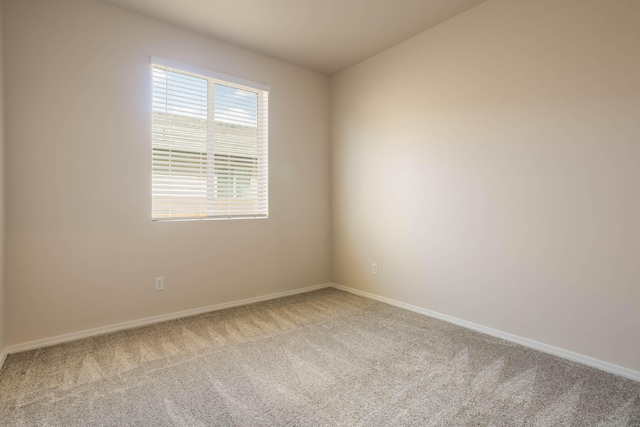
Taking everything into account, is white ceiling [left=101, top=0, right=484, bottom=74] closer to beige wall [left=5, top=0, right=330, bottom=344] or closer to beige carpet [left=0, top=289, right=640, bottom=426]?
beige wall [left=5, top=0, right=330, bottom=344]

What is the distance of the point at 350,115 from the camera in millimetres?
3994

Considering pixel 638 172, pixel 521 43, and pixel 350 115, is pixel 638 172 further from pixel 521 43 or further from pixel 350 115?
pixel 350 115

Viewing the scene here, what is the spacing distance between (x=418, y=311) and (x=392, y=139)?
70.3 inches

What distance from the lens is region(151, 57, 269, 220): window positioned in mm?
3039

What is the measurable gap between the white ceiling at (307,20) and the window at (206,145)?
0.40 meters

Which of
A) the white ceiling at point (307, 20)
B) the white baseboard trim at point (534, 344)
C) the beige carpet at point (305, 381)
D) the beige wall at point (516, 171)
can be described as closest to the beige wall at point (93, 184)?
the white ceiling at point (307, 20)

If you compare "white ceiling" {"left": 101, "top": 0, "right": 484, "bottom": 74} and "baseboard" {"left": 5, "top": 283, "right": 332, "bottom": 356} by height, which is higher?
"white ceiling" {"left": 101, "top": 0, "right": 484, "bottom": 74}

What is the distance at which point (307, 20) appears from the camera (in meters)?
2.95

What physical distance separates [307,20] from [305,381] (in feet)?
9.51

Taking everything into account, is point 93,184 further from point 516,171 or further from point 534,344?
point 534,344

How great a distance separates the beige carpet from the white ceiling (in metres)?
2.71

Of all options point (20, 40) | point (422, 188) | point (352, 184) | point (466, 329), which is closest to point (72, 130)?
point (20, 40)

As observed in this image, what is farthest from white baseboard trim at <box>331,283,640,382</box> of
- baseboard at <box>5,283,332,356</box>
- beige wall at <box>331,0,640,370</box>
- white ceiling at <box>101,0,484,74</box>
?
white ceiling at <box>101,0,484,74</box>

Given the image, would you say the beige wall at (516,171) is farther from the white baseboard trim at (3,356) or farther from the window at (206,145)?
the white baseboard trim at (3,356)
